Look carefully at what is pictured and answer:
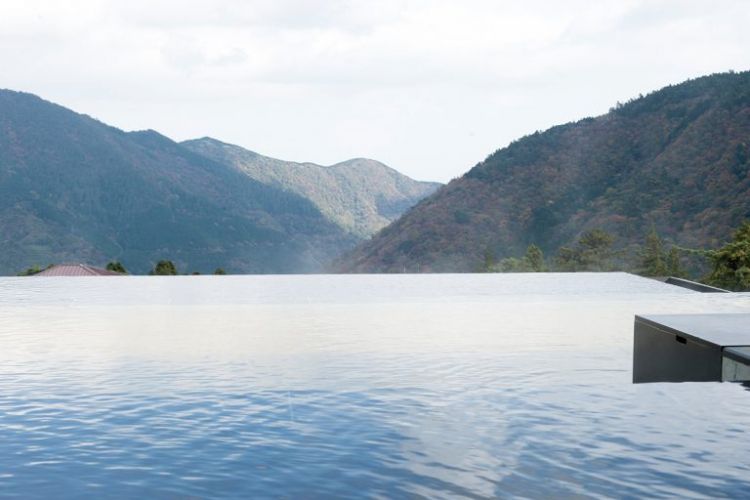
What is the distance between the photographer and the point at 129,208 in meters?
101

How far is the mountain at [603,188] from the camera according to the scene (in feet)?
172

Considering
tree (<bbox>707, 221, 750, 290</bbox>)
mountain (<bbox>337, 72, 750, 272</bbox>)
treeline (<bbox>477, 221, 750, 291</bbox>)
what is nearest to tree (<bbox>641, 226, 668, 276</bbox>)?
treeline (<bbox>477, 221, 750, 291</bbox>)

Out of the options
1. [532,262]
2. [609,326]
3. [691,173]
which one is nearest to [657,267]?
[532,262]

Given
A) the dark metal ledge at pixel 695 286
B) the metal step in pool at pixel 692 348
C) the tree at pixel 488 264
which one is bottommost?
the metal step in pool at pixel 692 348

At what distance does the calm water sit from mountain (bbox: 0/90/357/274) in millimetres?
71894

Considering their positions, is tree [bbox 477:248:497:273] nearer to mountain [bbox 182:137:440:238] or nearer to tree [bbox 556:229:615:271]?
tree [bbox 556:229:615:271]

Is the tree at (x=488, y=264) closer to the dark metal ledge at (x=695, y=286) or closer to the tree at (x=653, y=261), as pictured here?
the tree at (x=653, y=261)

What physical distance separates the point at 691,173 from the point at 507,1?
41675 millimetres

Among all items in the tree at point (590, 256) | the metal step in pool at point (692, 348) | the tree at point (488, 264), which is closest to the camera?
the metal step in pool at point (692, 348)

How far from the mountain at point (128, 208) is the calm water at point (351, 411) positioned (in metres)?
71.9

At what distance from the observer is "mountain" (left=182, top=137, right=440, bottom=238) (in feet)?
417

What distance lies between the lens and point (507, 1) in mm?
17625

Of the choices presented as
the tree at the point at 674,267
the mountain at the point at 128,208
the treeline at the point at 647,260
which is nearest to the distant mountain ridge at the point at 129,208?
the mountain at the point at 128,208

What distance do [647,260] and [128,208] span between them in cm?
7395
